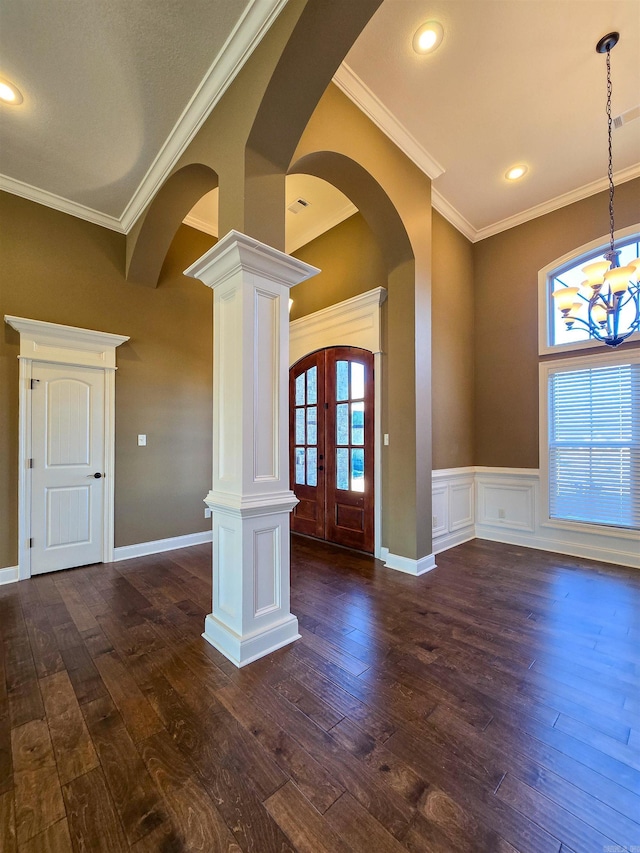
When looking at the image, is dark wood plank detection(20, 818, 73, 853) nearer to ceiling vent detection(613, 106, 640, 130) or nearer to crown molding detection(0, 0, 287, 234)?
crown molding detection(0, 0, 287, 234)

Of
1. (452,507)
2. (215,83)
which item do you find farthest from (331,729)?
(215,83)

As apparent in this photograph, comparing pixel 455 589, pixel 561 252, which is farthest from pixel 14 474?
pixel 561 252

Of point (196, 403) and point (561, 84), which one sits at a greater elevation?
point (561, 84)

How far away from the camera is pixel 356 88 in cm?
268

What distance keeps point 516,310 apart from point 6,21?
4.86 metres

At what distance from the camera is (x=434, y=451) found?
12.8 feet

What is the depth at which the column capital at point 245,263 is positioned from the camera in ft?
6.55

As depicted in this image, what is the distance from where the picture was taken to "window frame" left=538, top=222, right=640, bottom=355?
366 cm

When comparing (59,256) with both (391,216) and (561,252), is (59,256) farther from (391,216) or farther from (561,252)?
(561,252)

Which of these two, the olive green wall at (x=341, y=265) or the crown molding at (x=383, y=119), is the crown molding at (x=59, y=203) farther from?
the crown molding at (x=383, y=119)

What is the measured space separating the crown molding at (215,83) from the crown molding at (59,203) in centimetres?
73

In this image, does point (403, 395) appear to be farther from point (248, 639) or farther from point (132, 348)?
point (132, 348)

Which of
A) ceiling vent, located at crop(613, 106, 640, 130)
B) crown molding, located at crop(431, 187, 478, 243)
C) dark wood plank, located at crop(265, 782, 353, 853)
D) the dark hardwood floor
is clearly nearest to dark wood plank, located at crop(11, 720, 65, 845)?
the dark hardwood floor

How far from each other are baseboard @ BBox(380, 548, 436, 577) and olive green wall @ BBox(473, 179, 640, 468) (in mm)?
1749
